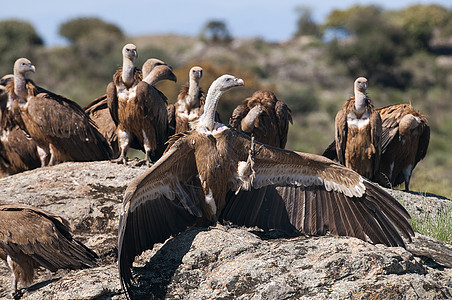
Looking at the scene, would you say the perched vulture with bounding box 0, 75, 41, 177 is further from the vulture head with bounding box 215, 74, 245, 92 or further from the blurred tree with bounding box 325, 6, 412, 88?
the blurred tree with bounding box 325, 6, 412, 88

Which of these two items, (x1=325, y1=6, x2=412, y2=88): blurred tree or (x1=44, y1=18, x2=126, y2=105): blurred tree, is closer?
(x1=44, y1=18, x2=126, y2=105): blurred tree

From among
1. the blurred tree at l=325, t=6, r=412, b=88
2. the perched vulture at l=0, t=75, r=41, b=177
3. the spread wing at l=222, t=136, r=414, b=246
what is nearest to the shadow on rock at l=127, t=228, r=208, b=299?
the spread wing at l=222, t=136, r=414, b=246

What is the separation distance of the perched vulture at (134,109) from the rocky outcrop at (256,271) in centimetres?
244

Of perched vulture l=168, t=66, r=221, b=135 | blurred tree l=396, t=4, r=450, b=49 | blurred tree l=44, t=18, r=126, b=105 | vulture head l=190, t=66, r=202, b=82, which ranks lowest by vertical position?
blurred tree l=44, t=18, r=126, b=105

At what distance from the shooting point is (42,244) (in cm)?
598

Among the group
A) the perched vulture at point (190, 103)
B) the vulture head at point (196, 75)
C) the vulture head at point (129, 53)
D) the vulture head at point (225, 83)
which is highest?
the vulture head at point (129, 53)

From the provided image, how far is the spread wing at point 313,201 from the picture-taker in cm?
651

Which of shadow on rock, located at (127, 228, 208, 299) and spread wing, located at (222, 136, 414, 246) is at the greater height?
spread wing, located at (222, 136, 414, 246)

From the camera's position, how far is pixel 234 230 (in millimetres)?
6465

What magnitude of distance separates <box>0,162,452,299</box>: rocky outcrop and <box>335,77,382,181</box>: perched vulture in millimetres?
2723

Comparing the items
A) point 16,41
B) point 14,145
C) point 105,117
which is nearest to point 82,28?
point 16,41

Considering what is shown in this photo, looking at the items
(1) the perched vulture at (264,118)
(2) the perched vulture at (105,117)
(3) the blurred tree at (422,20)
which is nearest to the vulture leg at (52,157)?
(2) the perched vulture at (105,117)

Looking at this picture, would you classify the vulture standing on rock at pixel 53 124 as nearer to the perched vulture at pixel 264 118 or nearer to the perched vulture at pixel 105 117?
the perched vulture at pixel 105 117

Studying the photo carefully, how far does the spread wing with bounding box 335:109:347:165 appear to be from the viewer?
959 cm
